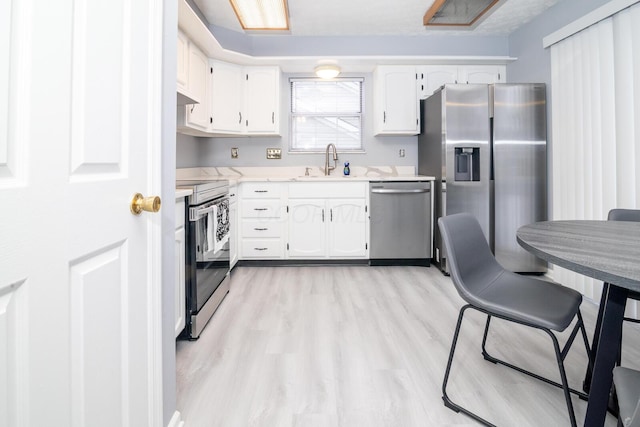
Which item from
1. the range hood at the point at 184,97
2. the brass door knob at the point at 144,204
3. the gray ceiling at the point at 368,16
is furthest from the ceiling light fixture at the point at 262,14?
the brass door knob at the point at 144,204

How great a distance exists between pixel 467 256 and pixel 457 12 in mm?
2168

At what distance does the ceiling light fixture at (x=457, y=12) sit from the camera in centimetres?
261

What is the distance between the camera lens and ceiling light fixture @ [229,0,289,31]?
104 inches

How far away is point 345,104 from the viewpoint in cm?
433

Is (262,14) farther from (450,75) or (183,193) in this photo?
(450,75)

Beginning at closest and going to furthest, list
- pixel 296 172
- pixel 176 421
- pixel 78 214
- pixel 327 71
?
pixel 78 214
pixel 176 421
pixel 327 71
pixel 296 172

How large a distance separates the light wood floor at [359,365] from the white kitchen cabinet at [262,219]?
92 centimetres

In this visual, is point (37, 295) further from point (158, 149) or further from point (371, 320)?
point (371, 320)

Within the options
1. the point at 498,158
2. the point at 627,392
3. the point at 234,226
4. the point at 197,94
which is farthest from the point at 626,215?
the point at 197,94

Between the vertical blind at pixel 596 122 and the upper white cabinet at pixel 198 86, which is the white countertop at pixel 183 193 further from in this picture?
the vertical blind at pixel 596 122

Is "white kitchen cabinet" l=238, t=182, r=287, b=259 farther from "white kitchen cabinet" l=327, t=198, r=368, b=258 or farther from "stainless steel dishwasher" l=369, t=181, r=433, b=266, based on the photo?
"stainless steel dishwasher" l=369, t=181, r=433, b=266

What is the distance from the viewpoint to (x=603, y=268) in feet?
2.89

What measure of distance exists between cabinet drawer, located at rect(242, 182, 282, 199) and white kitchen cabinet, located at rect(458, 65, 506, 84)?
238 centimetres

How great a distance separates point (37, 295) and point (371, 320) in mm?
2036
